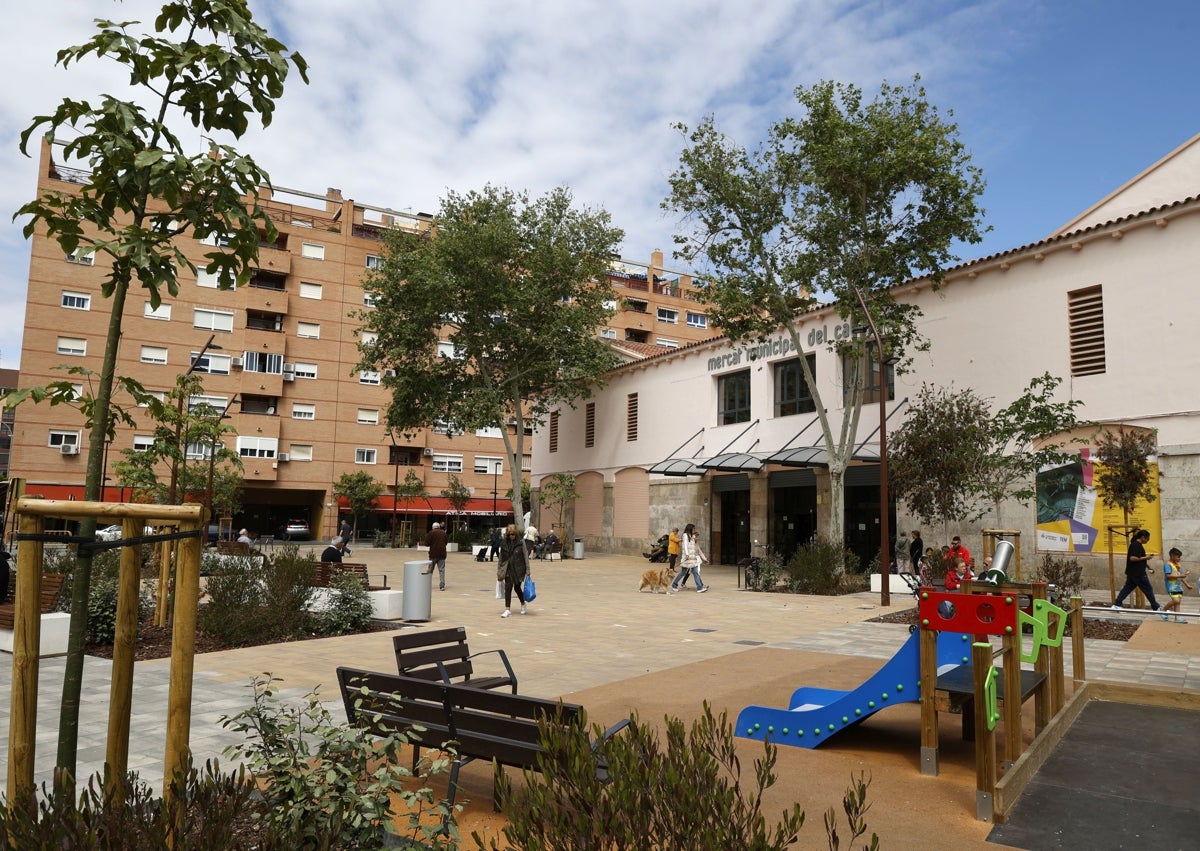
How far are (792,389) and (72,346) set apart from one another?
38949mm

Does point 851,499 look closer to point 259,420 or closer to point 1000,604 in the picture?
point 1000,604

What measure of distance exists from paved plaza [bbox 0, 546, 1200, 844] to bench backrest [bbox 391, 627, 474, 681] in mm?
1246

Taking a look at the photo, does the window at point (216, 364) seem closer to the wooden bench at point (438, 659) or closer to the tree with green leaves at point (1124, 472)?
the tree with green leaves at point (1124, 472)

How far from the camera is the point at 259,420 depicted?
49875 millimetres

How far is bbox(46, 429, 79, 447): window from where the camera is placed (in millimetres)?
45438

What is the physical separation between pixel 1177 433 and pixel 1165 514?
6.00ft

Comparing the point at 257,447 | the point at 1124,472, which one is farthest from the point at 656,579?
the point at 257,447

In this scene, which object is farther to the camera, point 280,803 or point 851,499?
point 851,499

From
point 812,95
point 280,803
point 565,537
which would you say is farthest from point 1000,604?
point 565,537

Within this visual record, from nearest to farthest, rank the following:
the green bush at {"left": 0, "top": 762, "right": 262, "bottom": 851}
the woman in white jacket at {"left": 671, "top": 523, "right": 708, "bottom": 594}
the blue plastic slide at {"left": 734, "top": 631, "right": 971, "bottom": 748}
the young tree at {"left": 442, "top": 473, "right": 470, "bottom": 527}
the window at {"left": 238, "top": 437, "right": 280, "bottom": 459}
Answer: the green bush at {"left": 0, "top": 762, "right": 262, "bottom": 851}
the blue plastic slide at {"left": 734, "top": 631, "right": 971, "bottom": 748}
the woman in white jacket at {"left": 671, "top": 523, "right": 708, "bottom": 594}
the window at {"left": 238, "top": 437, "right": 280, "bottom": 459}
the young tree at {"left": 442, "top": 473, "right": 470, "bottom": 527}

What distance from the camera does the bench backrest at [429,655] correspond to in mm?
6082

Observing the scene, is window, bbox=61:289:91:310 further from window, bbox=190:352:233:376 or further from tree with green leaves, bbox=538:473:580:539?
tree with green leaves, bbox=538:473:580:539

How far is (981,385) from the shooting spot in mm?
22984

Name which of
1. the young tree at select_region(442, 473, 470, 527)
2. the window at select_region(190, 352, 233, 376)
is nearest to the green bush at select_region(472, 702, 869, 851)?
the window at select_region(190, 352, 233, 376)
